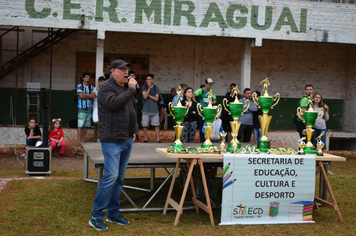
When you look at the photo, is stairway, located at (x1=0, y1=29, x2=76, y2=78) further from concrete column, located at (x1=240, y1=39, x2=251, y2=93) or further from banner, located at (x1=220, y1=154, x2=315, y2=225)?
banner, located at (x1=220, y1=154, x2=315, y2=225)

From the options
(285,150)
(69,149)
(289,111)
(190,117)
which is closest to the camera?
(285,150)

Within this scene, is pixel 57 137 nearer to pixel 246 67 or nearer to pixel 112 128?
pixel 246 67

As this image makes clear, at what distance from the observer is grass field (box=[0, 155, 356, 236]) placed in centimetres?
511

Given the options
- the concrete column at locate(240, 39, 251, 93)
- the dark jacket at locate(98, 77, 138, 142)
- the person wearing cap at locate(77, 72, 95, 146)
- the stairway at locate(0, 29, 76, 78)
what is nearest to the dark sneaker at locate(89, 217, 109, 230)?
the dark jacket at locate(98, 77, 138, 142)

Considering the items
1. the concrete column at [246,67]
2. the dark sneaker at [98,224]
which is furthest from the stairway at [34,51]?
the dark sneaker at [98,224]

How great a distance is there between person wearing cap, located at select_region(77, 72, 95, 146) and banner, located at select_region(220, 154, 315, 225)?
6.83m

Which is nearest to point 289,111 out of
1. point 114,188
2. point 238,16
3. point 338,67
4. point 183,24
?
point 338,67

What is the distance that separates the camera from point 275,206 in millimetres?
5535

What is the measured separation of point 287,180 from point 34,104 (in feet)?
30.9

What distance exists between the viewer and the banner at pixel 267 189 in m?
5.38

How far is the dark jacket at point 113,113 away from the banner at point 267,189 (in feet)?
4.40

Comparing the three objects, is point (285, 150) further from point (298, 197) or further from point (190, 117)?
point (190, 117)

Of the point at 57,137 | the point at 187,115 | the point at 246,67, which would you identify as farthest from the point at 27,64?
the point at 246,67

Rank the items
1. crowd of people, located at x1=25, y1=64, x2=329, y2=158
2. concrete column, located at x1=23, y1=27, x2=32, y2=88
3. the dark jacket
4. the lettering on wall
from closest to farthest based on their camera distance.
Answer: the dark jacket → crowd of people, located at x1=25, y1=64, x2=329, y2=158 → the lettering on wall → concrete column, located at x1=23, y1=27, x2=32, y2=88
